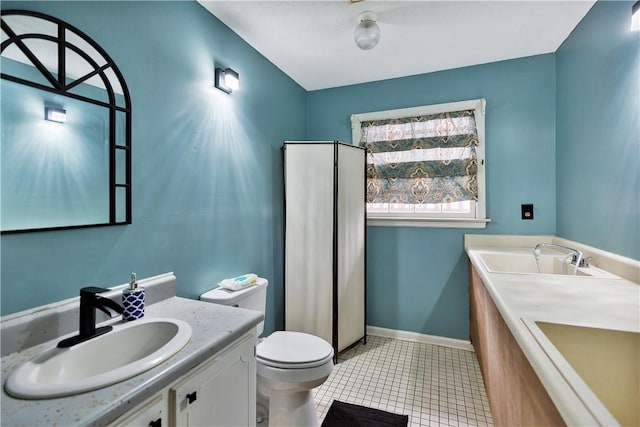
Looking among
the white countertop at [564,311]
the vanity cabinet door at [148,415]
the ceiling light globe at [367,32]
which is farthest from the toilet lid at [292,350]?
the ceiling light globe at [367,32]

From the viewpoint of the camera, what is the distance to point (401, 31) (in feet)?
6.45

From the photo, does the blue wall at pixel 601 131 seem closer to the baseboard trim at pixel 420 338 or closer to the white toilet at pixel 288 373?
the baseboard trim at pixel 420 338

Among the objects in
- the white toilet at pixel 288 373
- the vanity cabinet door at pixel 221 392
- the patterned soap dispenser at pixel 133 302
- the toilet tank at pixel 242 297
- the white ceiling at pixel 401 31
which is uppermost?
the white ceiling at pixel 401 31

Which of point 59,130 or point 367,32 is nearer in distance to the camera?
point 59,130

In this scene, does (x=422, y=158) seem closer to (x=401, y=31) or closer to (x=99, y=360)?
(x=401, y=31)

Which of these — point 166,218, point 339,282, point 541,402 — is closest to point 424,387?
point 339,282

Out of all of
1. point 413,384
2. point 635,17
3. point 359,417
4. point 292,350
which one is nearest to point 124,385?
point 292,350

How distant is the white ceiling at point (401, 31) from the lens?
5.64ft

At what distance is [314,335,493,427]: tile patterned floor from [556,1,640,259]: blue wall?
3.90 ft

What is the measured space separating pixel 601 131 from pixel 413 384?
1877mm

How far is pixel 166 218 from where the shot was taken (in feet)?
4.77

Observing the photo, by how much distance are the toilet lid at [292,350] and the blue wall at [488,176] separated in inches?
46.9

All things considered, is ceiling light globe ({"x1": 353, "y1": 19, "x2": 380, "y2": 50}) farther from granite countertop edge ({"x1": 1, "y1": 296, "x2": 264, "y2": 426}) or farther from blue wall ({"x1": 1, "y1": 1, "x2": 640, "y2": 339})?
granite countertop edge ({"x1": 1, "y1": 296, "x2": 264, "y2": 426})

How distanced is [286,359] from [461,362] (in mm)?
1552
